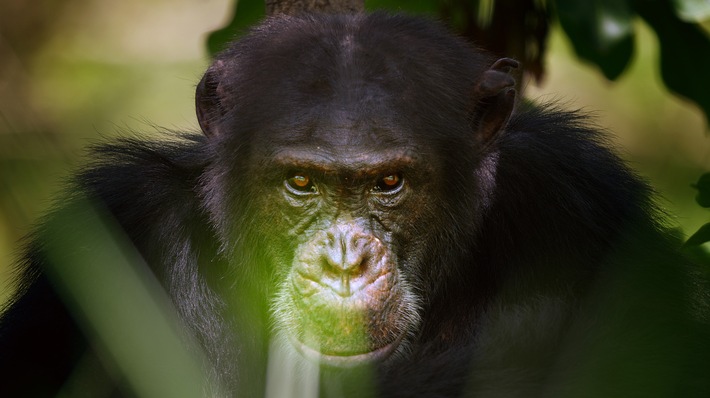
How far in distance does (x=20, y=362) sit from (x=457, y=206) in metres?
2.39

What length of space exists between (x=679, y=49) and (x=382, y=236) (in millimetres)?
3170

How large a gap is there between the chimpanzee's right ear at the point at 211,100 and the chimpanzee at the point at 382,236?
1 cm

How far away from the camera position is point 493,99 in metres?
5.12

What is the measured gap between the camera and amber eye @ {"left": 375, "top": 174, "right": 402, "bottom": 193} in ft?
15.3

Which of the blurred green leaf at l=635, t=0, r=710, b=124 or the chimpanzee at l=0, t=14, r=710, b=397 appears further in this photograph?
the blurred green leaf at l=635, t=0, r=710, b=124

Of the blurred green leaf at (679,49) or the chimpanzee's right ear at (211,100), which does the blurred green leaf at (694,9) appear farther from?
the chimpanzee's right ear at (211,100)

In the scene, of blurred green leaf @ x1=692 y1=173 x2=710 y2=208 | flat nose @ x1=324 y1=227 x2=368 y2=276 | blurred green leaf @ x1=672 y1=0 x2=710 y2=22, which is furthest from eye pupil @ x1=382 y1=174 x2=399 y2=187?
blurred green leaf @ x1=672 y1=0 x2=710 y2=22

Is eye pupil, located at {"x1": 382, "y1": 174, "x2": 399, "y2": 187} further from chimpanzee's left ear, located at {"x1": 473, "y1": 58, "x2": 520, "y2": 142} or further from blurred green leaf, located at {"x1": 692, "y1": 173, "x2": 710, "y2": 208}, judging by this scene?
blurred green leaf, located at {"x1": 692, "y1": 173, "x2": 710, "y2": 208}

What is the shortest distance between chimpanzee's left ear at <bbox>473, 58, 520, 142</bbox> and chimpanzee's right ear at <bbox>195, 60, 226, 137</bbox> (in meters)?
1.36

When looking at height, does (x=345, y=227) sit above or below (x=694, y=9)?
below

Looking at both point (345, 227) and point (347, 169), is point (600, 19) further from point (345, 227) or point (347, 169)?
point (345, 227)

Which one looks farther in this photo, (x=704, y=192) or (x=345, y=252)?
(x=704, y=192)

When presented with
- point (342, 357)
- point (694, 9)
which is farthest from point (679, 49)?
point (342, 357)

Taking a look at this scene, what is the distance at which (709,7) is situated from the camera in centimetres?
584
